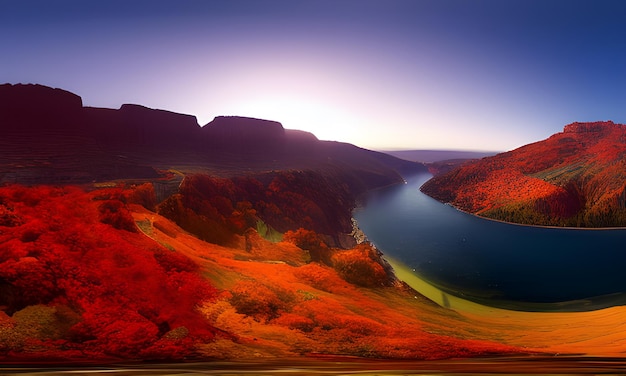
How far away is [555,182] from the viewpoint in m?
72.4

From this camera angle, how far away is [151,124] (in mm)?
46875

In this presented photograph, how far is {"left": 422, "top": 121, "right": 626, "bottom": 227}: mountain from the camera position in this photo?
62500mm

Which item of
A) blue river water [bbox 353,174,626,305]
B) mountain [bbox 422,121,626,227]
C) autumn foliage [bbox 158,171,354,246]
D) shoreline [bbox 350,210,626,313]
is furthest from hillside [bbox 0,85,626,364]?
mountain [bbox 422,121,626,227]

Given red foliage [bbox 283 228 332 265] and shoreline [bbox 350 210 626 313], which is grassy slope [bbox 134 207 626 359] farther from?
shoreline [bbox 350 210 626 313]

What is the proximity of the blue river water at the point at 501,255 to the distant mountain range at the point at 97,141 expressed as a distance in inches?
1238

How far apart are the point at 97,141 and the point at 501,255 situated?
61.8 meters

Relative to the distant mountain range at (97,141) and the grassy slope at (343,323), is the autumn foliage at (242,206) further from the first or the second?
the distant mountain range at (97,141)

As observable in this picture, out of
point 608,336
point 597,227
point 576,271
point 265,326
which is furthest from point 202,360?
point 597,227

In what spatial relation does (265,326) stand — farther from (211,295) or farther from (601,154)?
(601,154)

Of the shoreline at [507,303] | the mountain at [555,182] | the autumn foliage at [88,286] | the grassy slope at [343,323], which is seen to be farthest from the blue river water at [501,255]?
the autumn foliage at [88,286]

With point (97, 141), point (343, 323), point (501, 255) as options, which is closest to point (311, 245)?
point (343, 323)

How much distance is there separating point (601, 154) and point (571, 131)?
128 ft

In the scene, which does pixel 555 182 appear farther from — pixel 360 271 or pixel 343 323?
pixel 343 323

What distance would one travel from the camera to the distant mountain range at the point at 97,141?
67.5ft
